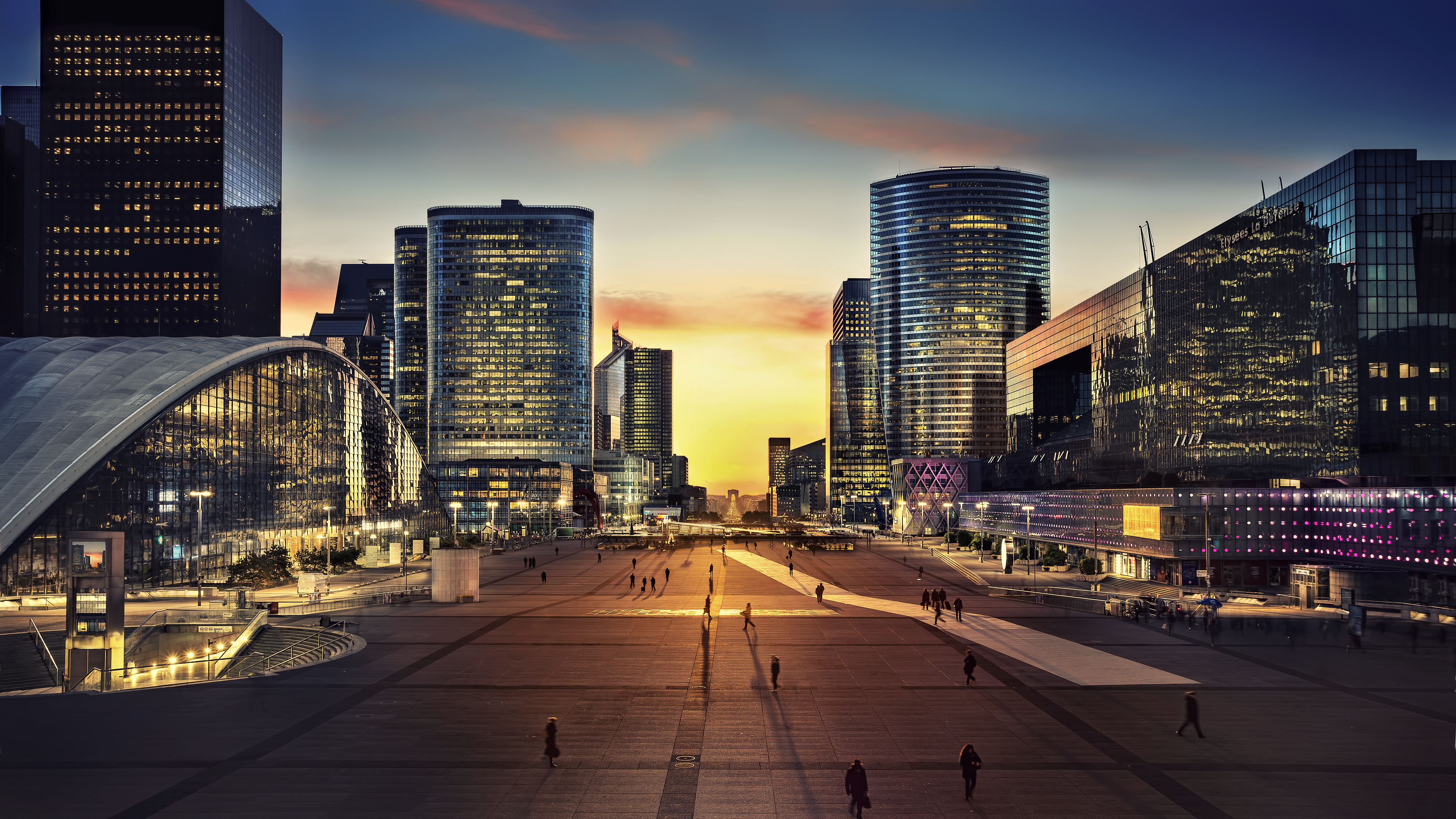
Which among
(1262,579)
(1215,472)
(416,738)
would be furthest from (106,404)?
(1215,472)

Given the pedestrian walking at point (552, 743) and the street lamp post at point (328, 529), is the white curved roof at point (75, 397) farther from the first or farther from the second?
the pedestrian walking at point (552, 743)

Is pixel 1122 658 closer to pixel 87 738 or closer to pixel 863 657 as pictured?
pixel 863 657

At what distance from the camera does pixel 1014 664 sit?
3947 cm

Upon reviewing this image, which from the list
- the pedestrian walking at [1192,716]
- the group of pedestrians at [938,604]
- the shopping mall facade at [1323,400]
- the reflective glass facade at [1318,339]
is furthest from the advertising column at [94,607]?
the reflective glass facade at [1318,339]

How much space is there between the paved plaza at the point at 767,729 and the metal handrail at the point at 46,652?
45.3ft

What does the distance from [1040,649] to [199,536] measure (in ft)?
219

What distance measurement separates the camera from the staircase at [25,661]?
48.2 meters

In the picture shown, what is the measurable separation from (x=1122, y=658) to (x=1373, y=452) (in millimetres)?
63894

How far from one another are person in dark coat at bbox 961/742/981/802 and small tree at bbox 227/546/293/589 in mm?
72300

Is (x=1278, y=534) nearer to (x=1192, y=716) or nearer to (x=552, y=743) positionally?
(x=1192, y=716)

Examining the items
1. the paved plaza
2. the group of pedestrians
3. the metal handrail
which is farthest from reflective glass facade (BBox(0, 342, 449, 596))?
the group of pedestrians

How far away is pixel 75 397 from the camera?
76312 millimetres

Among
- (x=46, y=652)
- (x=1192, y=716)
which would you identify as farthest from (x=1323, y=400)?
(x=46, y=652)

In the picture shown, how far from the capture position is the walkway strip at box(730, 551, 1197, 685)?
36.5 meters
